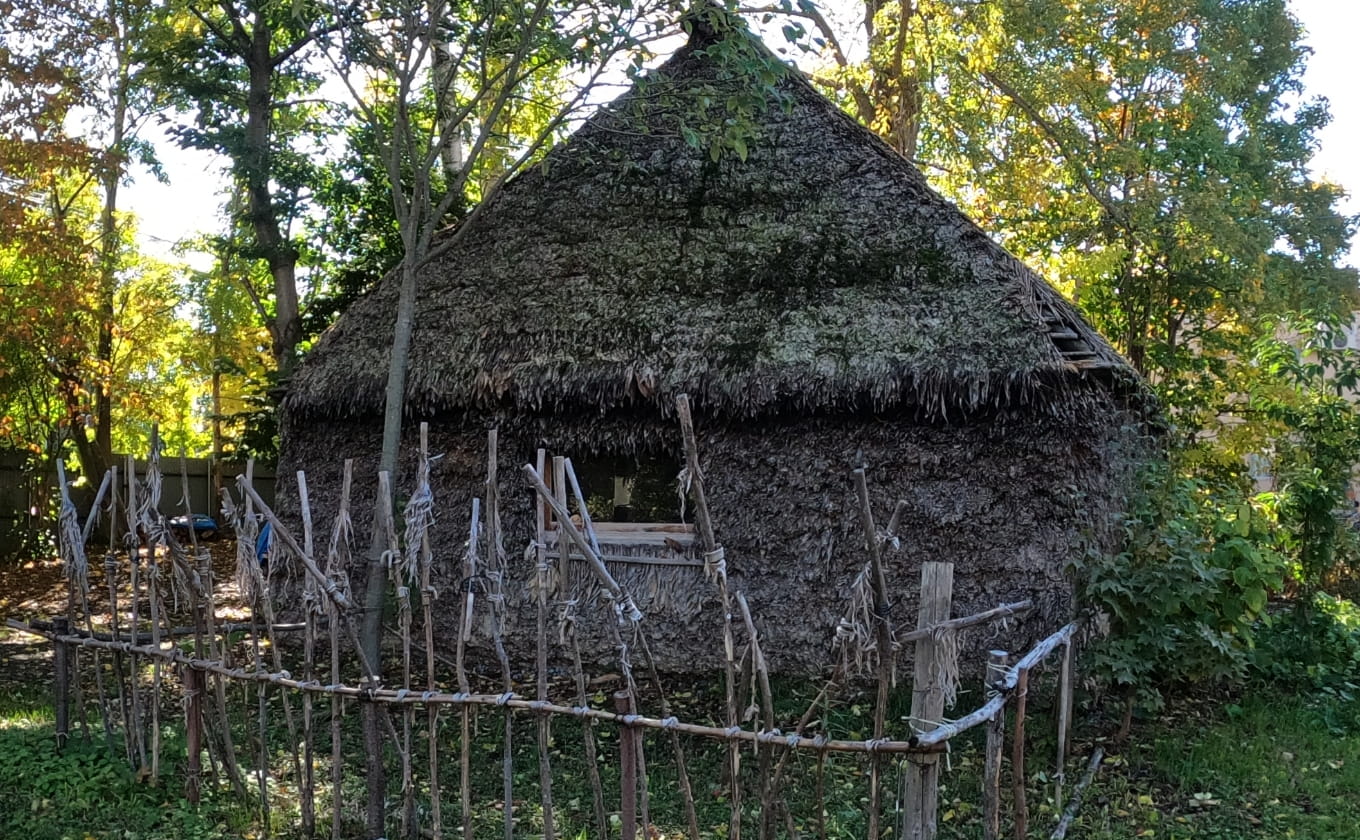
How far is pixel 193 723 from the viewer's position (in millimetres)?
4785

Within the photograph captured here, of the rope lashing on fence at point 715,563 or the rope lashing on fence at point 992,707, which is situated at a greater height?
the rope lashing on fence at point 715,563

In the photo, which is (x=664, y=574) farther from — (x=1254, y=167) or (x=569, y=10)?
(x=1254, y=167)

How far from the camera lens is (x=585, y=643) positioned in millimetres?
7461

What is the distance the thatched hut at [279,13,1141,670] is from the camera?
21.4 ft

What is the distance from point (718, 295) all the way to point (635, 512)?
5.46 feet

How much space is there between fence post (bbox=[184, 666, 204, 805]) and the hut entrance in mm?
2678

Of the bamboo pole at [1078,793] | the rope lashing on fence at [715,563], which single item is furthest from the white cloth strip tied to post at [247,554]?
the bamboo pole at [1078,793]

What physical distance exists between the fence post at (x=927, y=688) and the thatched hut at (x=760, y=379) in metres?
2.67

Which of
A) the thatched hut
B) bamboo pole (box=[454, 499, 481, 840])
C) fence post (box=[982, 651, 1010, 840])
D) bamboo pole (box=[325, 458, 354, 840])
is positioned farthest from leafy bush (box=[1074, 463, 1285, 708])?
bamboo pole (box=[325, 458, 354, 840])

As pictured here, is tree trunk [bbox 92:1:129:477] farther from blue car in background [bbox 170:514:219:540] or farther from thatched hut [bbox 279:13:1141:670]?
thatched hut [bbox 279:13:1141:670]

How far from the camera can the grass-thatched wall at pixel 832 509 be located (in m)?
6.54

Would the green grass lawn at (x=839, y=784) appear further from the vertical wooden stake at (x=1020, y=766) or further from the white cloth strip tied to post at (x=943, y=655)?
the white cloth strip tied to post at (x=943, y=655)

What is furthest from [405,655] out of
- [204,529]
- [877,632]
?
[204,529]

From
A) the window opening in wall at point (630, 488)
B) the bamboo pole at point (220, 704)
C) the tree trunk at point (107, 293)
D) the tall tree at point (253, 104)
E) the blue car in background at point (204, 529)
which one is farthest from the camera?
the blue car in background at point (204, 529)
